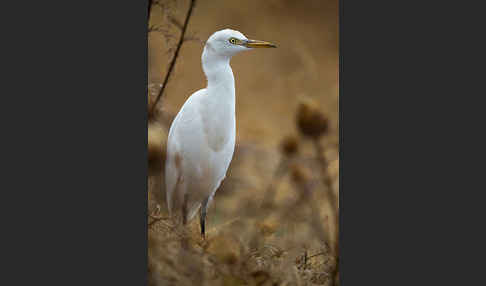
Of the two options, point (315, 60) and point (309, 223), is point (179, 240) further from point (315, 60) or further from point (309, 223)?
point (315, 60)

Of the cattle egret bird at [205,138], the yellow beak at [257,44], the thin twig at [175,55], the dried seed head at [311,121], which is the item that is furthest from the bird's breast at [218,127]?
the dried seed head at [311,121]

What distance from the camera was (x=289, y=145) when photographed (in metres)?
4.27

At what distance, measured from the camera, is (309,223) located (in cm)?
430

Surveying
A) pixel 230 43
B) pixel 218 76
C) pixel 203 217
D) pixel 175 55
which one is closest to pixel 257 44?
pixel 230 43

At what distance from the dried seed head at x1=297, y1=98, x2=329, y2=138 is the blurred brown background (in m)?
0.61

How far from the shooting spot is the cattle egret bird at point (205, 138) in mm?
4293

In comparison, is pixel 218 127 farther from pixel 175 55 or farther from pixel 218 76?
pixel 175 55

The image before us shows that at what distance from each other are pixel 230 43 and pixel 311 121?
1.09 meters

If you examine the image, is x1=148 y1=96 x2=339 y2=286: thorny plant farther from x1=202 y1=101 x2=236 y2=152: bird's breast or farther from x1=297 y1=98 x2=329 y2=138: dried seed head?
x1=297 y1=98 x2=329 y2=138: dried seed head

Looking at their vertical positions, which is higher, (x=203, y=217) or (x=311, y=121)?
(x=311, y=121)

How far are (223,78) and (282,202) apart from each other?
3.40 feet

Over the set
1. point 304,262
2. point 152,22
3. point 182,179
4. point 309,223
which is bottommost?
point 304,262

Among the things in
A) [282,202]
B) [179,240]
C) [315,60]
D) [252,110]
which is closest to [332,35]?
[315,60]

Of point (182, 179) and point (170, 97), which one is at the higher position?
point (170, 97)
